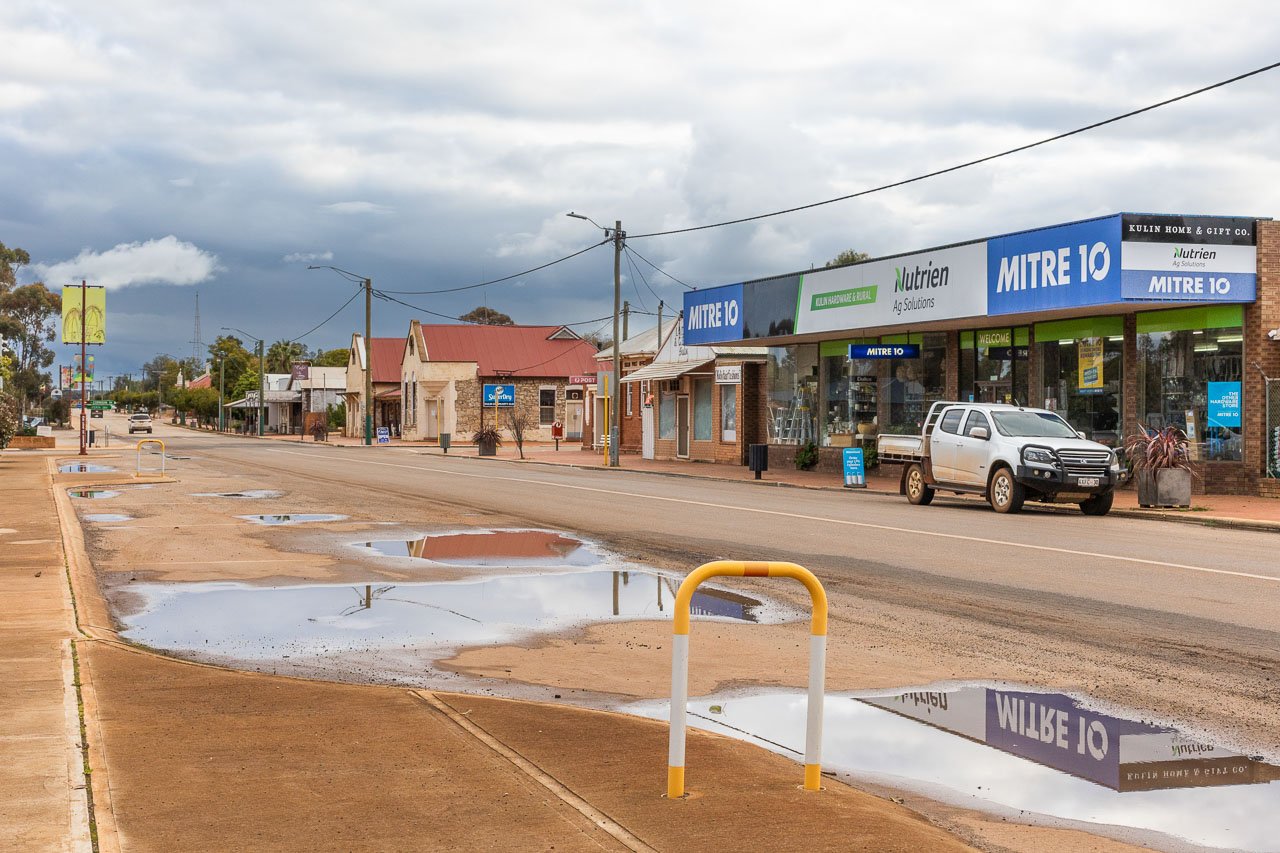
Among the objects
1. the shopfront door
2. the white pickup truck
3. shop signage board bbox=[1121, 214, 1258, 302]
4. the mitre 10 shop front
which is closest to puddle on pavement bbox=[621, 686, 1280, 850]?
the white pickup truck

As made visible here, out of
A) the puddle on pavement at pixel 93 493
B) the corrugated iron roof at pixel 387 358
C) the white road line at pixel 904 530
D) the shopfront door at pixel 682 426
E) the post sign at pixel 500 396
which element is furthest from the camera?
the corrugated iron roof at pixel 387 358

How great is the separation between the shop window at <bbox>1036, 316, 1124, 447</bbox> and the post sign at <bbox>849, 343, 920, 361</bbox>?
155 inches

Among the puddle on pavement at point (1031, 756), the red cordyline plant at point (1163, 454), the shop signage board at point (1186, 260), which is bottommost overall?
the puddle on pavement at point (1031, 756)

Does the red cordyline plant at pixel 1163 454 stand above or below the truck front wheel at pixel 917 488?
above

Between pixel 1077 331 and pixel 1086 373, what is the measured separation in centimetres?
96

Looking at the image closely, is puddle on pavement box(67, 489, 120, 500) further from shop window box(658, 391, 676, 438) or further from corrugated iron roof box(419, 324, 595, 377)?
corrugated iron roof box(419, 324, 595, 377)

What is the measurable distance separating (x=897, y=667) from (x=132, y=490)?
22228 mm

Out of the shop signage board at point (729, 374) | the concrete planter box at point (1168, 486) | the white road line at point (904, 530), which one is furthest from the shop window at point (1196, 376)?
the shop signage board at point (729, 374)

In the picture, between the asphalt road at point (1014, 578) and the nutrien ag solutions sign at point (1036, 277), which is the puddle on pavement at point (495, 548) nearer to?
the asphalt road at point (1014, 578)

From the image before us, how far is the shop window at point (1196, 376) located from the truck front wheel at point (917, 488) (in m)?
5.31

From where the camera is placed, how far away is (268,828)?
193 inches

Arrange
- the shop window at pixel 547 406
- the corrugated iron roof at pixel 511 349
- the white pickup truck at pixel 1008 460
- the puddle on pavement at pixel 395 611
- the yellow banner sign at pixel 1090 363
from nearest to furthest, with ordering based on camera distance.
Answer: the puddle on pavement at pixel 395 611 < the white pickup truck at pixel 1008 460 < the yellow banner sign at pixel 1090 363 < the corrugated iron roof at pixel 511 349 < the shop window at pixel 547 406

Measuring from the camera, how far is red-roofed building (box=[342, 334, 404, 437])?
87438 millimetres

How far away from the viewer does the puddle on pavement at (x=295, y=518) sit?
1923cm
